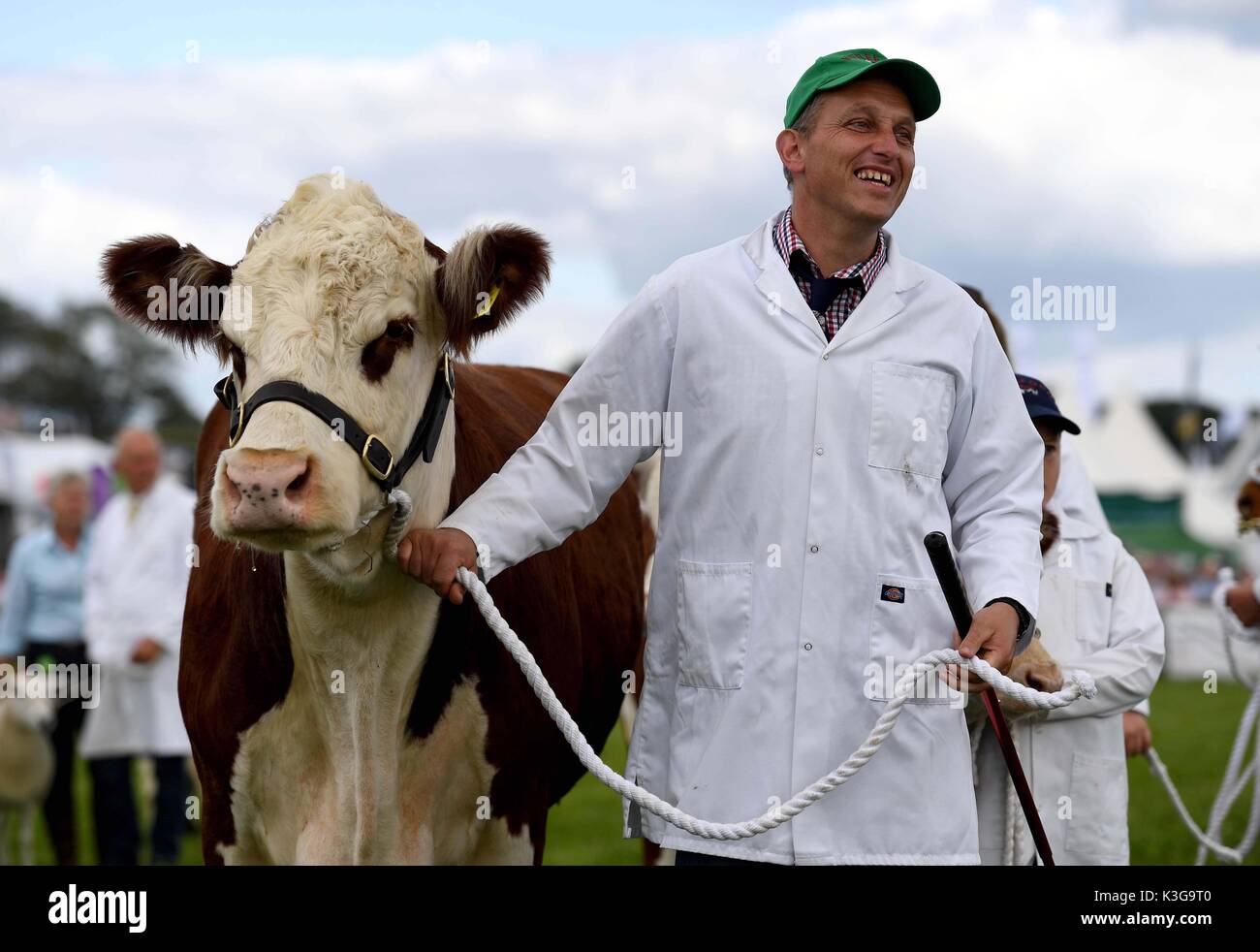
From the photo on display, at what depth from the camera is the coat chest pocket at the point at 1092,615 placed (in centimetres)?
411

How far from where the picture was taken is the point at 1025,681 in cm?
362

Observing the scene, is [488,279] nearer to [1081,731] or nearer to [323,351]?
[323,351]

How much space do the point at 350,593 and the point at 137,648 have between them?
17.0 ft

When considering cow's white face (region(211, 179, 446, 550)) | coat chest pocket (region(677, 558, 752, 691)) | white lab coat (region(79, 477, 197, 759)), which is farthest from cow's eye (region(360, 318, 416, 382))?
white lab coat (region(79, 477, 197, 759))

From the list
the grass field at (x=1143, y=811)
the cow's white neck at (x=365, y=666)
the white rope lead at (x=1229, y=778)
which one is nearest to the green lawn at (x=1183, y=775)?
the grass field at (x=1143, y=811)

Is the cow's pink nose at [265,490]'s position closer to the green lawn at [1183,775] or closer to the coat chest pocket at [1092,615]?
the coat chest pocket at [1092,615]

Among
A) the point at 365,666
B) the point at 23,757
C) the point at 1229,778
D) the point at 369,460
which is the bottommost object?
the point at 23,757

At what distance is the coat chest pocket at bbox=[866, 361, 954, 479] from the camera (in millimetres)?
3371

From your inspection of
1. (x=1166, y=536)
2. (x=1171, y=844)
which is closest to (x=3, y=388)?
(x=1166, y=536)

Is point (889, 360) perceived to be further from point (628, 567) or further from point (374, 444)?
point (628, 567)

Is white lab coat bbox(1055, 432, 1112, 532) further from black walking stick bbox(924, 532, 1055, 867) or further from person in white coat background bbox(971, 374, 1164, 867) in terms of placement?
black walking stick bbox(924, 532, 1055, 867)

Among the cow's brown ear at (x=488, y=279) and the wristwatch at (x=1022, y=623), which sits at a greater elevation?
the cow's brown ear at (x=488, y=279)

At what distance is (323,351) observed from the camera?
327 centimetres

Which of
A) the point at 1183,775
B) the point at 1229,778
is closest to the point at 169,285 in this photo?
the point at 1229,778
